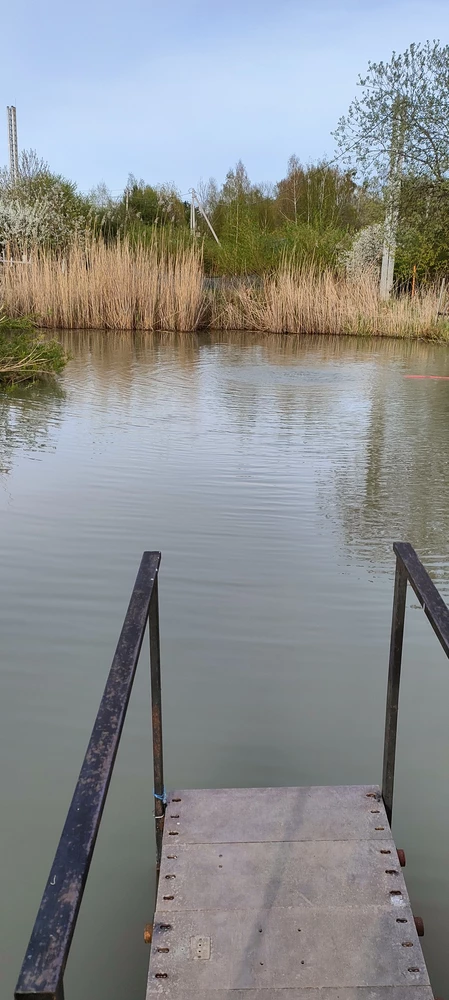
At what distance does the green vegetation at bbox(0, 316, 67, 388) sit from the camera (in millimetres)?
7298

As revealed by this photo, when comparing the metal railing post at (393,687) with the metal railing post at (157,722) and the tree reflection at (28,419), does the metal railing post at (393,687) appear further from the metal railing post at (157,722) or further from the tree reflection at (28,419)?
the tree reflection at (28,419)

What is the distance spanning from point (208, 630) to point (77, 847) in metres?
1.89

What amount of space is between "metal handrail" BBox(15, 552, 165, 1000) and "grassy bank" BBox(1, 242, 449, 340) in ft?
35.1

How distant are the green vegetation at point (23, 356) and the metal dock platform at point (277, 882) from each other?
615 centimetres

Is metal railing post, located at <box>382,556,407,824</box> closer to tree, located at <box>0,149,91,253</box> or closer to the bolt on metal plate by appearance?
the bolt on metal plate

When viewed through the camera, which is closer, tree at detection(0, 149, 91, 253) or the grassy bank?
the grassy bank

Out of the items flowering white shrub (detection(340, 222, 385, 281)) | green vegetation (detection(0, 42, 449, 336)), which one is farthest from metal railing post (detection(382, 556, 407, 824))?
flowering white shrub (detection(340, 222, 385, 281))

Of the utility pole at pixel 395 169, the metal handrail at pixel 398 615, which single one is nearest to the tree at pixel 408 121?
the utility pole at pixel 395 169

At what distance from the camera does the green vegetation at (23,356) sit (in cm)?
730

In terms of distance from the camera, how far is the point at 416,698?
7.20 ft

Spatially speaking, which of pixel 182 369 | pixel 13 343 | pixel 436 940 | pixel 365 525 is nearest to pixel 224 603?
pixel 365 525

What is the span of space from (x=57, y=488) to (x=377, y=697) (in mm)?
2404

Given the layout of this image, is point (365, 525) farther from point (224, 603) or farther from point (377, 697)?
point (377, 697)

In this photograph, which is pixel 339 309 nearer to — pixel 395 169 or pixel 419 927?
pixel 395 169
